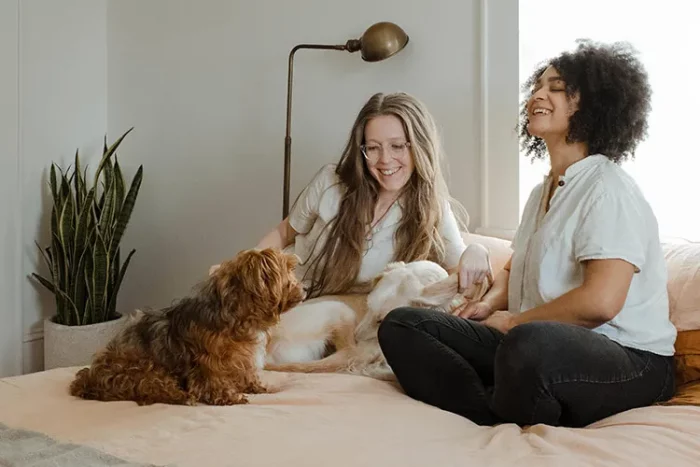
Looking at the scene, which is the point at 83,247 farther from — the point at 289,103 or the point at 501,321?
the point at 501,321

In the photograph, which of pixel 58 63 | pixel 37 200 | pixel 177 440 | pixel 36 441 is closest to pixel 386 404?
pixel 177 440

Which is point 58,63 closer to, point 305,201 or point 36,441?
point 305,201

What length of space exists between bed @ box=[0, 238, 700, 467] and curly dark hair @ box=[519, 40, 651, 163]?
48cm

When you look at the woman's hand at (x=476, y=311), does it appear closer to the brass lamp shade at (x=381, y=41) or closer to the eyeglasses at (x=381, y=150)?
the eyeglasses at (x=381, y=150)

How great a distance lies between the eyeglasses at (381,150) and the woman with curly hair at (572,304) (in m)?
0.58

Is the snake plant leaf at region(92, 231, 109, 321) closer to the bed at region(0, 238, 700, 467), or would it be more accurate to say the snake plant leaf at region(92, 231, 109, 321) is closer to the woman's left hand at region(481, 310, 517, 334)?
the bed at region(0, 238, 700, 467)

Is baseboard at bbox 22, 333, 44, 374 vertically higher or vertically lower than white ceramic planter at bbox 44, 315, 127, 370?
lower

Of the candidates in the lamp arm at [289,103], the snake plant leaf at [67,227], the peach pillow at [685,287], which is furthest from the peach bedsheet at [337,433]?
the snake plant leaf at [67,227]

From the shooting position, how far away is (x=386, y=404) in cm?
195

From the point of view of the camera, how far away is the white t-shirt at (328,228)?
9.00 ft

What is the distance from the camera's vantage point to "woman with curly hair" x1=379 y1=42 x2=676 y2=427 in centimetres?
184

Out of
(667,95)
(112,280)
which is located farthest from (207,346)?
(112,280)

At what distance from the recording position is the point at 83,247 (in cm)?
382

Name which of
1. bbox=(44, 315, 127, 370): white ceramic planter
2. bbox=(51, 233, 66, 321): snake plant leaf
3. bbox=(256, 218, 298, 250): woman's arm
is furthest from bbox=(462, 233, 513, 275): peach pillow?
bbox=(51, 233, 66, 321): snake plant leaf
